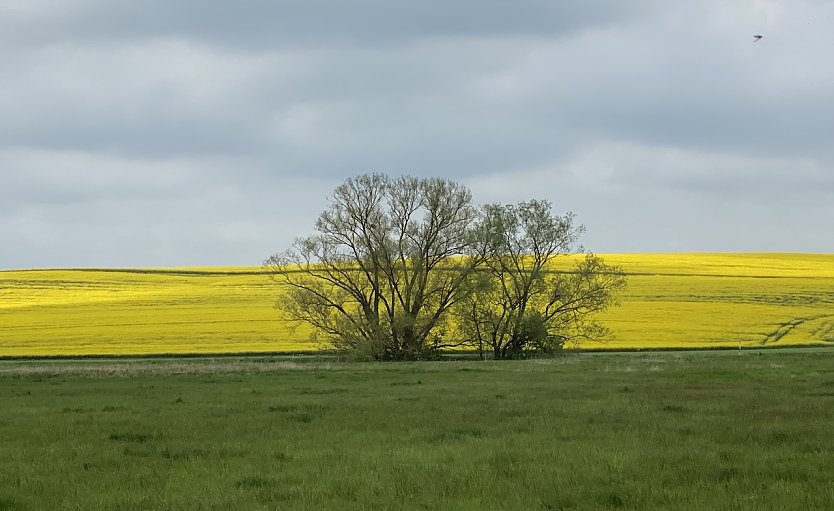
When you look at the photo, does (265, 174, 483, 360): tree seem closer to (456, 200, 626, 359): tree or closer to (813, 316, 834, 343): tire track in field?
(456, 200, 626, 359): tree

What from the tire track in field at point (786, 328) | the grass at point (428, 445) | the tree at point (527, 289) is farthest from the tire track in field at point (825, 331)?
the grass at point (428, 445)

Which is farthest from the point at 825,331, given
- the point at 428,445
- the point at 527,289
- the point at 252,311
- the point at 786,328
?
the point at 428,445

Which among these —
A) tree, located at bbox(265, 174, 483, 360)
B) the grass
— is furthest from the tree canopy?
the grass

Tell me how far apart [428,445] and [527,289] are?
41.0m

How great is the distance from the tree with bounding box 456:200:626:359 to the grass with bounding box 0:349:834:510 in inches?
966

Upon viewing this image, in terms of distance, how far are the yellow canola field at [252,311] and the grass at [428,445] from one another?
30.0m

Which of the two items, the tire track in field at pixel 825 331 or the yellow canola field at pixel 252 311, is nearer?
the tire track in field at pixel 825 331

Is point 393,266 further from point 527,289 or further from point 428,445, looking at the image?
point 428,445

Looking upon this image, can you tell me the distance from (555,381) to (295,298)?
87.7ft

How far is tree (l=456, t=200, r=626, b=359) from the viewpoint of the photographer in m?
54.9

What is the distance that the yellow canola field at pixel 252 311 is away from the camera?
194ft

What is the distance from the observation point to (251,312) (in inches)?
2896

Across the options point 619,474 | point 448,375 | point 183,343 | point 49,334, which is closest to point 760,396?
point 619,474

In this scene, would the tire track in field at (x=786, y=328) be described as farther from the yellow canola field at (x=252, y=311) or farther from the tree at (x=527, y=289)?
the tree at (x=527, y=289)
